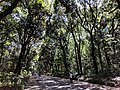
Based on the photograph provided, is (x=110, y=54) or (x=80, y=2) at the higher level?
(x=80, y=2)

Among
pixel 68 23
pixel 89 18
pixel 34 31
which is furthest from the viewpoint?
pixel 68 23

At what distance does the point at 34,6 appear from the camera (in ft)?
80.7

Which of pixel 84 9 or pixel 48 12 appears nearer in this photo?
pixel 48 12

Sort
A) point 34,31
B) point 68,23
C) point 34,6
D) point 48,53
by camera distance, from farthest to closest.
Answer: point 48,53, point 68,23, point 34,31, point 34,6

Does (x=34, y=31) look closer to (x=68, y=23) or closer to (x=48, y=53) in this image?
(x=68, y=23)

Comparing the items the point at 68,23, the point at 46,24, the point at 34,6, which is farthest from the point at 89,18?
the point at 34,6

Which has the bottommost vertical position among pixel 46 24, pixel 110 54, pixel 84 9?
pixel 110 54

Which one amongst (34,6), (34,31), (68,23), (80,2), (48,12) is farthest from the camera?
(68,23)

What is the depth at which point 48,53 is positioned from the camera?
76.6 m

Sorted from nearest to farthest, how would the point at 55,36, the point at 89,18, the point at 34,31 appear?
the point at 34,31 → the point at 89,18 → the point at 55,36

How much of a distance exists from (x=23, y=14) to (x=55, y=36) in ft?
79.4

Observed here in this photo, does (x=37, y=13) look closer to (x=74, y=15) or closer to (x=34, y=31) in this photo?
(x=34, y=31)

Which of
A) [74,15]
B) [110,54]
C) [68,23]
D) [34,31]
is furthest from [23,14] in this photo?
[110,54]

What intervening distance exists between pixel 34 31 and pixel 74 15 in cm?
809
